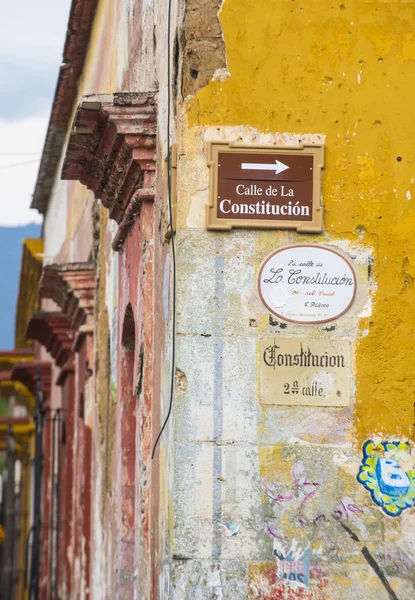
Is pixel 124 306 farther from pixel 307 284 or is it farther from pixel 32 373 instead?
pixel 32 373

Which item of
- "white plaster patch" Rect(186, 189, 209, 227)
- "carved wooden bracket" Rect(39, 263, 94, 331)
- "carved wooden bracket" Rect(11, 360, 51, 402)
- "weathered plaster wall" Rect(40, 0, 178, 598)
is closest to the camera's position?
"white plaster patch" Rect(186, 189, 209, 227)

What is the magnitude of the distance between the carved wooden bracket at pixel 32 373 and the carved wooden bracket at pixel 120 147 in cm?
997

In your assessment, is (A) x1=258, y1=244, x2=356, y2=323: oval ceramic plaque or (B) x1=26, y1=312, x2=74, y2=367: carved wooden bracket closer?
(A) x1=258, y1=244, x2=356, y2=323: oval ceramic plaque

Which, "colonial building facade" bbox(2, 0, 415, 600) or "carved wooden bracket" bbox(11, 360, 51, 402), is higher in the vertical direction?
"carved wooden bracket" bbox(11, 360, 51, 402)

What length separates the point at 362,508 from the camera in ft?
21.5

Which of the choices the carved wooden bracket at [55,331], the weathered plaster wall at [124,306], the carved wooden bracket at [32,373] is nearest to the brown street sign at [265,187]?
the weathered plaster wall at [124,306]

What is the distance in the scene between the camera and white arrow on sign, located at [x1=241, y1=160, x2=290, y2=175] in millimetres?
6652

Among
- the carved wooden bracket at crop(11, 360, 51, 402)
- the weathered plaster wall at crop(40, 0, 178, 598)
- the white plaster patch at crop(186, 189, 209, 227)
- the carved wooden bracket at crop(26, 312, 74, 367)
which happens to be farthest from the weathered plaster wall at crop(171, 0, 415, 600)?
the carved wooden bracket at crop(11, 360, 51, 402)

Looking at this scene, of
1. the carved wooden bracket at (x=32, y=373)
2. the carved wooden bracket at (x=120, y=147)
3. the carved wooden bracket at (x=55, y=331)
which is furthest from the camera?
the carved wooden bracket at (x=32, y=373)

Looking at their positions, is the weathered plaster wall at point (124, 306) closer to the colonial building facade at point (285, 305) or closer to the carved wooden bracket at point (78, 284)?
the colonial building facade at point (285, 305)

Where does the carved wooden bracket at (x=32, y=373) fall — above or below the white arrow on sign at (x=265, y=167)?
above

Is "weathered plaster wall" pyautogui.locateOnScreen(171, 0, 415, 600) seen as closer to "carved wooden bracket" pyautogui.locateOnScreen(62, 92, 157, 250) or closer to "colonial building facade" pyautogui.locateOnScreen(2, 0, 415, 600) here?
"colonial building facade" pyautogui.locateOnScreen(2, 0, 415, 600)

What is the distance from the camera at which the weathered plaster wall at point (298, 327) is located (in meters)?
6.46

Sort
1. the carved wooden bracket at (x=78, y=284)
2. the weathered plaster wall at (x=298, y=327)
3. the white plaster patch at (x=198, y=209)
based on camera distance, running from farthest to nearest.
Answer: the carved wooden bracket at (x=78, y=284), the white plaster patch at (x=198, y=209), the weathered plaster wall at (x=298, y=327)
